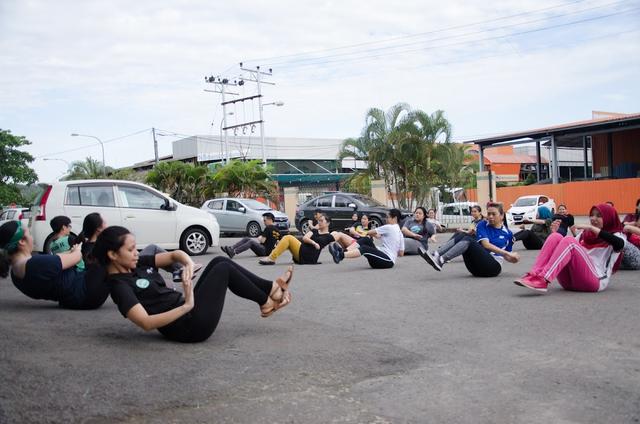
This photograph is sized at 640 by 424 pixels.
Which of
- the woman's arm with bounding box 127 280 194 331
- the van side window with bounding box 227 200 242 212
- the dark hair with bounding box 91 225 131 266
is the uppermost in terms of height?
the van side window with bounding box 227 200 242 212

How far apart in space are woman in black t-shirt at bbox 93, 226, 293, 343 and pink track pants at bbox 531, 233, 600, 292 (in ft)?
11.8

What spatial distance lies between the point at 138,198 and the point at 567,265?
10.5 m

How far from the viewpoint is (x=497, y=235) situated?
10.7 m

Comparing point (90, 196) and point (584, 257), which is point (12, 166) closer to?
point (90, 196)

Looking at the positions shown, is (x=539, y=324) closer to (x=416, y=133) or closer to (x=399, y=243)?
(x=399, y=243)

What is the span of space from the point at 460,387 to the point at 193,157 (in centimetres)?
6427

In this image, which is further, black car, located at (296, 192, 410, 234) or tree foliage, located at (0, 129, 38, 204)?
tree foliage, located at (0, 129, 38, 204)

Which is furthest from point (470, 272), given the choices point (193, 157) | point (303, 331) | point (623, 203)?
point (193, 157)

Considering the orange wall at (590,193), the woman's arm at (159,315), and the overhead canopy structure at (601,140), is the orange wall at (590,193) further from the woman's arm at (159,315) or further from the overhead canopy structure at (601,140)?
the woman's arm at (159,315)

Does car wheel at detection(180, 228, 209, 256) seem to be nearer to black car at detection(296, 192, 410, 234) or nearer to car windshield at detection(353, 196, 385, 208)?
black car at detection(296, 192, 410, 234)

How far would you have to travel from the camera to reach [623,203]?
35.6m

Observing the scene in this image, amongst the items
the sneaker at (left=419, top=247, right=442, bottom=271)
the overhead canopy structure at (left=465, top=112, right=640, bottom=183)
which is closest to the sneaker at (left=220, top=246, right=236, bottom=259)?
the sneaker at (left=419, top=247, right=442, bottom=271)

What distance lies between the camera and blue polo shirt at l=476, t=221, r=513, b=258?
422 inches

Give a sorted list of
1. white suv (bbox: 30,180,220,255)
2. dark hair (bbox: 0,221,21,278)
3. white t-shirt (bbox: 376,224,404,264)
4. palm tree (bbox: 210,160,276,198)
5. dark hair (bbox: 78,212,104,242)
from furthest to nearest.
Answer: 1. palm tree (bbox: 210,160,276,198)
2. white suv (bbox: 30,180,220,255)
3. white t-shirt (bbox: 376,224,404,264)
4. dark hair (bbox: 78,212,104,242)
5. dark hair (bbox: 0,221,21,278)
